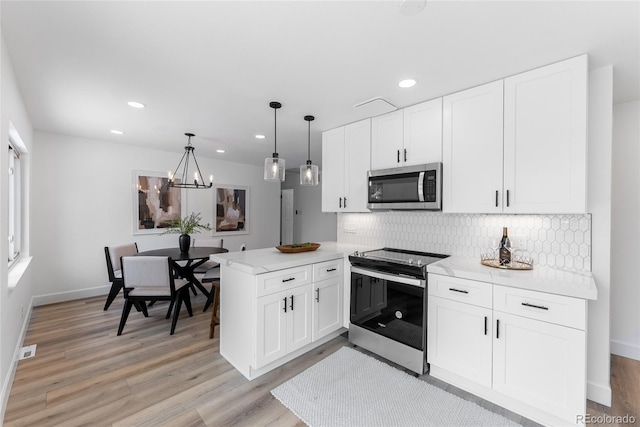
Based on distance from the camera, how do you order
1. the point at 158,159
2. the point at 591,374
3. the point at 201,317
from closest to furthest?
the point at 591,374
the point at 201,317
the point at 158,159

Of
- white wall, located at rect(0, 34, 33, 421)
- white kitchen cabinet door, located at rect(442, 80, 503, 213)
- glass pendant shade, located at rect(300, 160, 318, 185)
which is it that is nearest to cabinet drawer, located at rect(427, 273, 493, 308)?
white kitchen cabinet door, located at rect(442, 80, 503, 213)

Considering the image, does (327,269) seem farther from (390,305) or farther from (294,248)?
(390,305)

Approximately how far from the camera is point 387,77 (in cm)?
222

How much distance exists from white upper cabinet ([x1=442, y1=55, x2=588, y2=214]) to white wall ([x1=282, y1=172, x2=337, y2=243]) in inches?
172

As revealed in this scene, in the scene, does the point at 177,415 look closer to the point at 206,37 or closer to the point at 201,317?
the point at 201,317

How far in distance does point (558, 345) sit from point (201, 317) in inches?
140

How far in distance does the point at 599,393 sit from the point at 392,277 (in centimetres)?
162

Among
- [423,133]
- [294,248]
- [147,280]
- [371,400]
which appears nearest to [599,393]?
[371,400]

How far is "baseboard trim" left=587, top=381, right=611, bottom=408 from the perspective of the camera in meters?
1.98

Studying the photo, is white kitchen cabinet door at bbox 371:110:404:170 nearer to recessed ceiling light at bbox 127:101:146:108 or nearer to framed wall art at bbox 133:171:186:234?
recessed ceiling light at bbox 127:101:146:108

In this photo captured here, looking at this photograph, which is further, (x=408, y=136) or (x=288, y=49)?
(x=408, y=136)

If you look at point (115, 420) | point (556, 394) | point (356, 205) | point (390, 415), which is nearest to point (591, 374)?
point (556, 394)

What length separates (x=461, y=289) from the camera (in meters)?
2.13

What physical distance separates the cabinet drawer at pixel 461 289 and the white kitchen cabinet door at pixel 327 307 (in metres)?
0.97
